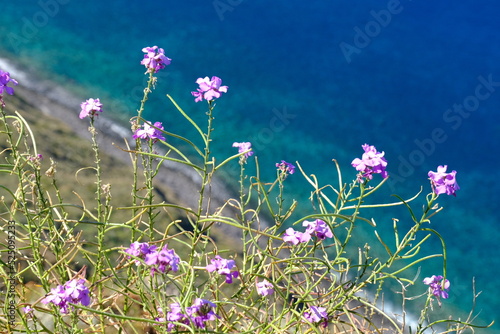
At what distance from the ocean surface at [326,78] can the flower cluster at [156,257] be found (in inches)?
89.9

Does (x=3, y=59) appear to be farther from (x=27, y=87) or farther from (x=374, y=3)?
(x=374, y=3)

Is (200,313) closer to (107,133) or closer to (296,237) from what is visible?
(296,237)

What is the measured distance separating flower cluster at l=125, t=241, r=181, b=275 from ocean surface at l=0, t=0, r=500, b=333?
7.49 ft

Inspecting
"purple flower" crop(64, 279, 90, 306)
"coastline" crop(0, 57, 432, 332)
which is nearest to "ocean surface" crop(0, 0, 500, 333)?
"coastline" crop(0, 57, 432, 332)

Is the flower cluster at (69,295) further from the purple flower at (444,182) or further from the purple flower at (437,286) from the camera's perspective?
the purple flower at (437,286)

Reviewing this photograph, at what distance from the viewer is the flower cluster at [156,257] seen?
1069mm

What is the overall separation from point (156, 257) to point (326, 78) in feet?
10.7

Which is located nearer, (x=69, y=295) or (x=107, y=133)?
(x=69, y=295)

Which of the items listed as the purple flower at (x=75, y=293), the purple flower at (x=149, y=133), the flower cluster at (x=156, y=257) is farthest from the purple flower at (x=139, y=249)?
the purple flower at (x=149, y=133)

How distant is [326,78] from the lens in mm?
4180

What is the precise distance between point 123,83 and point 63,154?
0.95m

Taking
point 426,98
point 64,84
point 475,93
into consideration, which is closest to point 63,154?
point 64,84

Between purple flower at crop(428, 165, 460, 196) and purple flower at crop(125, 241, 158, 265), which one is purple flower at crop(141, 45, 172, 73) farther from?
purple flower at crop(428, 165, 460, 196)

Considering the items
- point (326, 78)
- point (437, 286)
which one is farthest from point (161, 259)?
point (326, 78)
